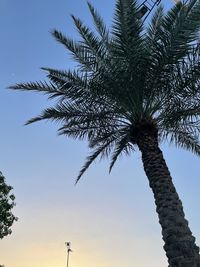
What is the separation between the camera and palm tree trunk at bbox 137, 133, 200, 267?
9.57 meters

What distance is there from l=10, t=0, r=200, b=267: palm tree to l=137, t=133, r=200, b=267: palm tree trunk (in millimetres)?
29

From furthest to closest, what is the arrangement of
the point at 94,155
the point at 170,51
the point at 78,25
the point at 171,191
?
1. the point at 94,155
2. the point at 78,25
3. the point at 170,51
4. the point at 171,191

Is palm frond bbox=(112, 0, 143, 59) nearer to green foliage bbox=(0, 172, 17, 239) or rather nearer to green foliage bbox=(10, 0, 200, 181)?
green foliage bbox=(10, 0, 200, 181)

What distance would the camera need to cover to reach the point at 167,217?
34.2 ft

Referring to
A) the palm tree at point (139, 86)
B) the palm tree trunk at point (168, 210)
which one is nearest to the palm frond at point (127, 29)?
the palm tree at point (139, 86)

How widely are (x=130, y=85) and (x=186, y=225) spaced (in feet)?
15.7

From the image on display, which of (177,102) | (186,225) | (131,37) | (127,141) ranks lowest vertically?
(186,225)

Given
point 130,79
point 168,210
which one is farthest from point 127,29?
point 168,210

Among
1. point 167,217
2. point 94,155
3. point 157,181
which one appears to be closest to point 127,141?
point 94,155

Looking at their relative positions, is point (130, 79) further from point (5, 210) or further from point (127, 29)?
point (5, 210)

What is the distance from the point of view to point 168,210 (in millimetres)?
10531

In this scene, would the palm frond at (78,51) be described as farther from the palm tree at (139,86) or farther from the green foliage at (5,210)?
the green foliage at (5,210)

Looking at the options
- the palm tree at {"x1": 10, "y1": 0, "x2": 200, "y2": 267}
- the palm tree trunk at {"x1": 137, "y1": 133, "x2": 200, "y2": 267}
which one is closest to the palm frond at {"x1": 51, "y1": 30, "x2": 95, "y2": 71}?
the palm tree at {"x1": 10, "y1": 0, "x2": 200, "y2": 267}

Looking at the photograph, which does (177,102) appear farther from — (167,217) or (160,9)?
(167,217)
